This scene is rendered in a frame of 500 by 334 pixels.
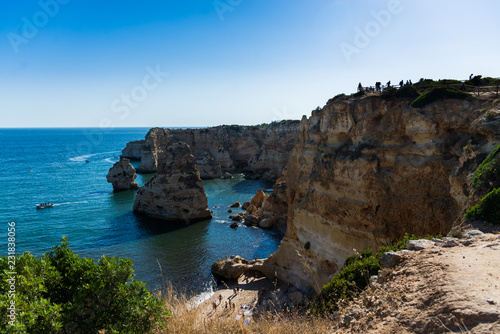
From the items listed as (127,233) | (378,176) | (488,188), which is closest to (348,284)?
(488,188)

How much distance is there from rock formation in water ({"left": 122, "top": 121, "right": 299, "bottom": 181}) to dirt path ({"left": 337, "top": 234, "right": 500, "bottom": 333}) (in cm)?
→ 6792

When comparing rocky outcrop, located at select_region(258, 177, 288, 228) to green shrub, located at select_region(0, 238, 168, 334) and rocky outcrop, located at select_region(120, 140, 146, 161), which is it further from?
rocky outcrop, located at select_region(120, 140, 146, 161)

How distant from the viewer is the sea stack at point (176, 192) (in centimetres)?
4444

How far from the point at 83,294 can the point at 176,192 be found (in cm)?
3843

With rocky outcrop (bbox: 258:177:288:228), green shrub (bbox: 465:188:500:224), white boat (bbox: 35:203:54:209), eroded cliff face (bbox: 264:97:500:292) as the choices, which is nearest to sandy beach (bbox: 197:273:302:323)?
eroded cliff face (bbox: 264:97:500:292)

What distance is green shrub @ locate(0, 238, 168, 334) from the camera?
21.3 ft

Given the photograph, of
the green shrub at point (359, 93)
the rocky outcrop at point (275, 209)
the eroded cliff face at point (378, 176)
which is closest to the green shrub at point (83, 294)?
the eroded cliff face at point (378, 176)

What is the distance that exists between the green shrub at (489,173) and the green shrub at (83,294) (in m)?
11.8

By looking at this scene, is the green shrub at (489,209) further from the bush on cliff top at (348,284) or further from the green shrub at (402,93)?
the green shrub at (402,93)

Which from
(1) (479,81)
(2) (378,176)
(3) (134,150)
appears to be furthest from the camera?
(3) (134,150)

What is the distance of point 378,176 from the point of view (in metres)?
17.3

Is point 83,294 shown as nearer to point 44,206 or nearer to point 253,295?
point 253,295

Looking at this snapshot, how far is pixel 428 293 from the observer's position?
7074 mm

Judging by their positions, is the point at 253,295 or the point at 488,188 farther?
the point at 253,295
